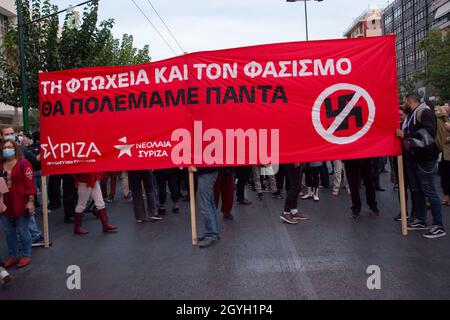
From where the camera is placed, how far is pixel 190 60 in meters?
6.23

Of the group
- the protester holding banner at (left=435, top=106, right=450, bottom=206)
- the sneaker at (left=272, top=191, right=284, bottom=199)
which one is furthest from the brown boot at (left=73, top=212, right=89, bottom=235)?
the protester holding banner at (left=435, top=106, right=450, bottom=206)

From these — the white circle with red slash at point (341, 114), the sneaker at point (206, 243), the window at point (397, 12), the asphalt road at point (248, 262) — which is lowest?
the asphalt road at point (248, 262)

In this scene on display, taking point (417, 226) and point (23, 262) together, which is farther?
point (417, 226)

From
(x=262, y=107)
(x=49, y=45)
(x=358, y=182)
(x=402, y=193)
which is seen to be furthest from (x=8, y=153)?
(x=49, y=45)

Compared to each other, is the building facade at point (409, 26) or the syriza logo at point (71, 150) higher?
the building facade at point (409, 26)

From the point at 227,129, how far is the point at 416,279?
2.91 m

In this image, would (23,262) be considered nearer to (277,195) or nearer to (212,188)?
(212,188)

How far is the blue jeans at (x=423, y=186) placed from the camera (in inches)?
242

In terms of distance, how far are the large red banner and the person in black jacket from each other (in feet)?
0.91

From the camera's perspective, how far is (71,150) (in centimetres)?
659

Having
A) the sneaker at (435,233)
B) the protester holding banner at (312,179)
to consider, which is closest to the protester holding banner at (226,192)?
the protester holding banner at (312,179)

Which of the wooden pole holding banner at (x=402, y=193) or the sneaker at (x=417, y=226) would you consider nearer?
the wooden pole holding banner at (x=402, y=193)

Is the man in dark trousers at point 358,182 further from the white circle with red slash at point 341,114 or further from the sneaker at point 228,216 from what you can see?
the sneaker at point 228,216

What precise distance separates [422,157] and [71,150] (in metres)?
4.67
